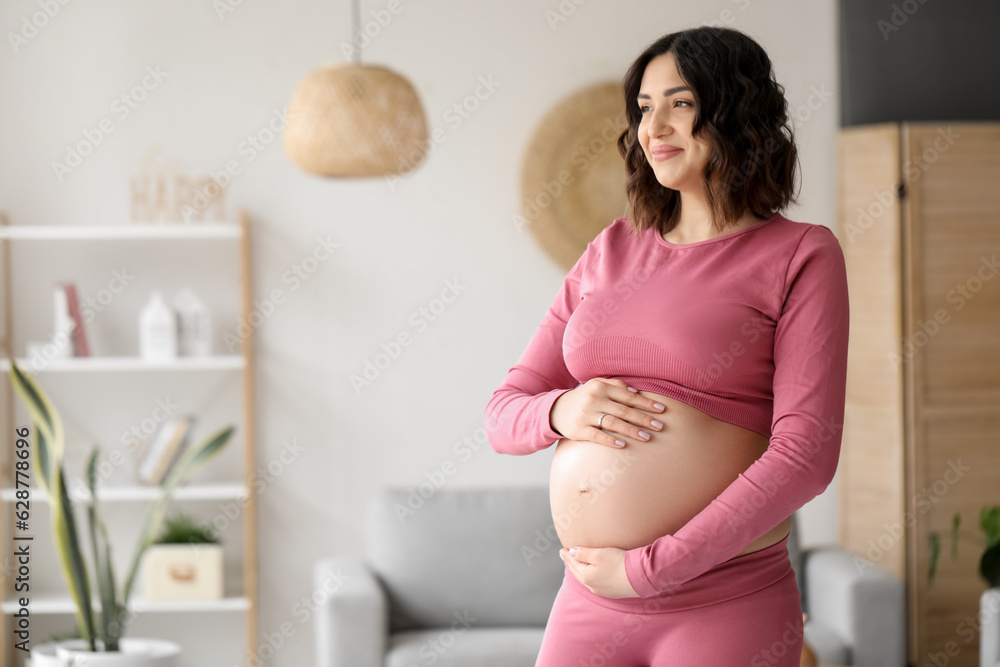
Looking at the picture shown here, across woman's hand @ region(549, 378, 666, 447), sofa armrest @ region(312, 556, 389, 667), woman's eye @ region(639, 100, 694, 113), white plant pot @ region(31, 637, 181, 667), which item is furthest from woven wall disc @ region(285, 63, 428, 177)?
woman's hand @ region(549, 378, 666, 447)

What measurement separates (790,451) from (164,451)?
268 centimetres

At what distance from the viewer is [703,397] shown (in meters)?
1.10

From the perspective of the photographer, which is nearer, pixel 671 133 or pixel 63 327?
pixel 671 133

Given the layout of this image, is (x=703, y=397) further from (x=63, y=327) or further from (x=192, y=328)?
(x=63, y=327)

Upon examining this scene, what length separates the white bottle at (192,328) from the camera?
3.35 meters

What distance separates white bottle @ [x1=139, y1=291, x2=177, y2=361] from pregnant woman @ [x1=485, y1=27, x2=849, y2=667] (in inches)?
94.2

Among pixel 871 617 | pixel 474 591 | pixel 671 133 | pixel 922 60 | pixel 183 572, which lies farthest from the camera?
pixel 922 60

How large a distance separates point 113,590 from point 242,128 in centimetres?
159

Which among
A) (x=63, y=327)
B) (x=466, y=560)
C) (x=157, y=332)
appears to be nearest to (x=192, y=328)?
(x=157, y=332)

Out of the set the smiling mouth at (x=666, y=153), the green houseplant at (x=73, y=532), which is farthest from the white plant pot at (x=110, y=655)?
the smiling mouth at (x=666, y=153)

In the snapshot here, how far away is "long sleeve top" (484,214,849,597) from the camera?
3.36 ft

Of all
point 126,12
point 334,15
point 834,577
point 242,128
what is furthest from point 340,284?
point 834,577

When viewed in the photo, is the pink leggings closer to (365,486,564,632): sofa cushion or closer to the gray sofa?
the gray sofa

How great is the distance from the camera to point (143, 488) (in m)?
3.29
